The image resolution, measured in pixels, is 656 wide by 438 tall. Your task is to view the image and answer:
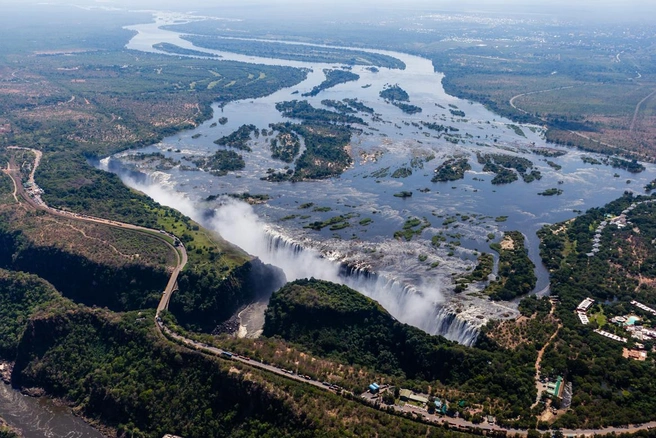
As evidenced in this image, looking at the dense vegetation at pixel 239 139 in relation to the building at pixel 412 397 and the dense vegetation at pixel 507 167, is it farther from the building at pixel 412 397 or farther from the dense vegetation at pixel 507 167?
the building at pixel 412 397

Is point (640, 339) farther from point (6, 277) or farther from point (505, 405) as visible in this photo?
point (6, 277)

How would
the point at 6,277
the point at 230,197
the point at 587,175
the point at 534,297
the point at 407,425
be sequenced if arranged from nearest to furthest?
the point at 407,425, the point at 534,297, the point at 6,277, the point at 230,197, the point at 587,175

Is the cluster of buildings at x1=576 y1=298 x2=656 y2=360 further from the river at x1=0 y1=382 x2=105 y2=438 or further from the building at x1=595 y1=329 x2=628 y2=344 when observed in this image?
the river at x1=0 y1=382 x2=105 y2=438

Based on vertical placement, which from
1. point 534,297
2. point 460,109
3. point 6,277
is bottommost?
point 6,277

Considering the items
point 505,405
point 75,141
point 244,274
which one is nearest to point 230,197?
point 244,274

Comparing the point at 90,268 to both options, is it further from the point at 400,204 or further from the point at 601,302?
the point at 601,302

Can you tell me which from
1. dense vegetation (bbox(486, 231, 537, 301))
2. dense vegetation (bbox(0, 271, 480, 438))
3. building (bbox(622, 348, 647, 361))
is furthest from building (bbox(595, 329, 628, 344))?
dense vegetation (bbox(0, 271, 480, 438))

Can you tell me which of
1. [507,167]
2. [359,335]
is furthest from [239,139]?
[359,335]
